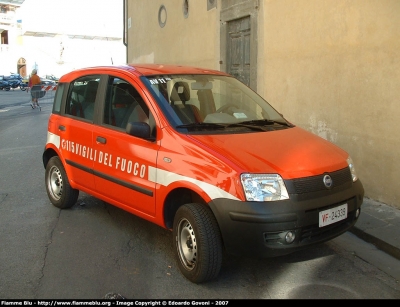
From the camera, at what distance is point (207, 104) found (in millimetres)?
4621

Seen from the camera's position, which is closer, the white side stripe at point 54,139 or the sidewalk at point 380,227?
the sidewalk at point 380,227

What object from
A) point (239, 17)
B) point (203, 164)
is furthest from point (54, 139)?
point (239, 17)

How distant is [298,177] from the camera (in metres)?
3.60

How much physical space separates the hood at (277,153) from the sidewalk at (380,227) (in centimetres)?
111

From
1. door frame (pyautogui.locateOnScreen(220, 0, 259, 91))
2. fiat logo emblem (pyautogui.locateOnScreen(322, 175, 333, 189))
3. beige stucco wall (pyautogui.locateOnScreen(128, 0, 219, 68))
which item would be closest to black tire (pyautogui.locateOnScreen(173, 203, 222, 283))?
fiat logo emblem (pyautogui.locateOnScreen(322, 175, 333, 189))

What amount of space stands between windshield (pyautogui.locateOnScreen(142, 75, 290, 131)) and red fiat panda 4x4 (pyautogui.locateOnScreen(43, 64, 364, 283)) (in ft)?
0.04

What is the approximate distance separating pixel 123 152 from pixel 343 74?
3.44m

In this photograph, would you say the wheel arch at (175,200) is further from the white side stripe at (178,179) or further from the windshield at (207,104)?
the windshield at (207,104)

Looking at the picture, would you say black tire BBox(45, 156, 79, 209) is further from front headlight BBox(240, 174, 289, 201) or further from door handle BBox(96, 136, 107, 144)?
front headlight BBox(240, 174, 289, 201)

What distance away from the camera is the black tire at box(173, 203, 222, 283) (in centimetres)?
360

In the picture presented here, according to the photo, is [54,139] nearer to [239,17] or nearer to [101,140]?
[101,140]

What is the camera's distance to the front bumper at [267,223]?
11.3 feet

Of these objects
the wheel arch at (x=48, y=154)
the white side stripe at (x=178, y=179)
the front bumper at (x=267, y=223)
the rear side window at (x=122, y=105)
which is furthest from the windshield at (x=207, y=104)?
the wheel arch at (x=48, y=154)

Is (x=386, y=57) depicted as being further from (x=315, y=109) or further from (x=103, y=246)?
(x=103, y=246)
